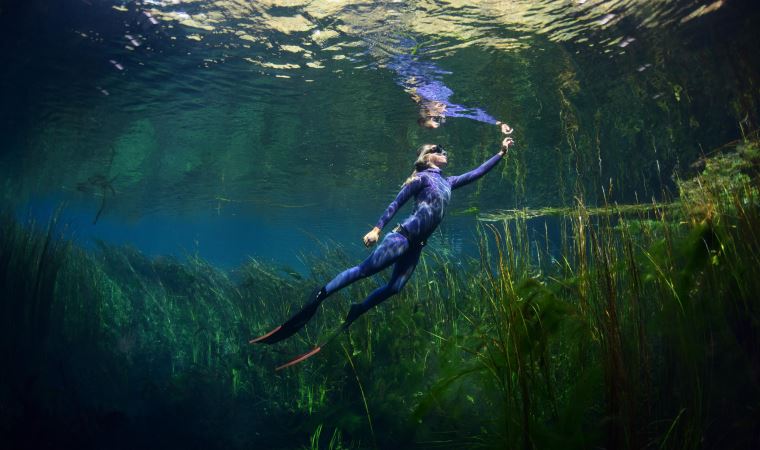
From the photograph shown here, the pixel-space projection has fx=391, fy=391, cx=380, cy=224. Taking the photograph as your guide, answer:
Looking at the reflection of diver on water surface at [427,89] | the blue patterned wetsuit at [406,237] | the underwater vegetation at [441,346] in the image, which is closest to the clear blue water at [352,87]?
the reflection of diver on water surface at [427,89]

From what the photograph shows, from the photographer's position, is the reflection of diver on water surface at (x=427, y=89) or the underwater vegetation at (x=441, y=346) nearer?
the underwater vegetation at (x=441, y=346)

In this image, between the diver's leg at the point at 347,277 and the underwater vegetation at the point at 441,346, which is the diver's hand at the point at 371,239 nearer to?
the diver's leg at the point at 347,277

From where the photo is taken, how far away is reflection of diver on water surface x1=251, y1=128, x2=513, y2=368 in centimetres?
534

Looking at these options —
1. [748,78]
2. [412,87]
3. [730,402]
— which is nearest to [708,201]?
[730,402]

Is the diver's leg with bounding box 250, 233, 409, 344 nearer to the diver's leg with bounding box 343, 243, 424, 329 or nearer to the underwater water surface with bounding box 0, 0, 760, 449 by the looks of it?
the diver's leg with bounding box 343, 243, 424, 329

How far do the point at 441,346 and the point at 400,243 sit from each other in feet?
7.03

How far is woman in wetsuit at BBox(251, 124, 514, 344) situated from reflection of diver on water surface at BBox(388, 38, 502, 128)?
540 centimetres

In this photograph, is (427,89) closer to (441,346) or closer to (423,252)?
(423,252)

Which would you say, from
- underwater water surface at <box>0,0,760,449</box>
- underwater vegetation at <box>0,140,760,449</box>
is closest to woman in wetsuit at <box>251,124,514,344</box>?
underwater water surface at <box>0,0,760,449</box>

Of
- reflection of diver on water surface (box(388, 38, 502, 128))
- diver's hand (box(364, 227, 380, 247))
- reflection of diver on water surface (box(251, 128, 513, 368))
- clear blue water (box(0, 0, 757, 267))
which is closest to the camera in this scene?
diver's hand (box(364, 227, 380, 247))

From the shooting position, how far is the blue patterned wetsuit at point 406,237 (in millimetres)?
5695

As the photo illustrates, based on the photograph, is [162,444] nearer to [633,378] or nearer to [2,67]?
[633,378]

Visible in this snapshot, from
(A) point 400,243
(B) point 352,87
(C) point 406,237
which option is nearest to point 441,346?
(A) point 400,243

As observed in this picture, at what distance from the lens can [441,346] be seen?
3.99 m
